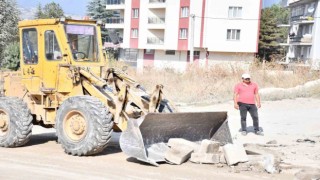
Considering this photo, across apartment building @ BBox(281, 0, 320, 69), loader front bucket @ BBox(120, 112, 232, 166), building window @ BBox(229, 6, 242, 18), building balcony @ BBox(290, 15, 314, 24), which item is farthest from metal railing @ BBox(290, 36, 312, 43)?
loader front bucket @ BBox(120, 112, 232, 166)

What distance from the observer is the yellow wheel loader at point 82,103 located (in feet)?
30.4

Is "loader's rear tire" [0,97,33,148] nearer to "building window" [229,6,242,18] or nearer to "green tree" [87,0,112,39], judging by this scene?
"building window" [229,6,242,18]

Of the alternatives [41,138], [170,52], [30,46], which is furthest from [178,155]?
[170,52]

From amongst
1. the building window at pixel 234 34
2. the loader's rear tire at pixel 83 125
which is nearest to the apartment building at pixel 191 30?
the building window at pixel 234 34

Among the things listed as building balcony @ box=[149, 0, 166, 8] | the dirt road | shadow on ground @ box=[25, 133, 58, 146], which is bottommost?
shadow on ground @ box=[25, 133, 58, 146]

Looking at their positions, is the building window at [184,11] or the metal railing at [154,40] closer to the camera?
the building window at [184,11]

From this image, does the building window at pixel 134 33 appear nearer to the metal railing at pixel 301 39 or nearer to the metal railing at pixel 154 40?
the metal railing at pixel 154 40

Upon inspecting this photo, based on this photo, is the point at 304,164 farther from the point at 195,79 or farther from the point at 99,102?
the point at 195,79

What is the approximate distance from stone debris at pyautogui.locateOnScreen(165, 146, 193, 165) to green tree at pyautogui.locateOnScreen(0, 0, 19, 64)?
2701 centimetres

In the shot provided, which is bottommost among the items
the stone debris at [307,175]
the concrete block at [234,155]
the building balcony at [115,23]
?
the stone debris at [307,175]

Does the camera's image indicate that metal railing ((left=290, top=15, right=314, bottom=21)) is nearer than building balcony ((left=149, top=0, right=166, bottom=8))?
Yes

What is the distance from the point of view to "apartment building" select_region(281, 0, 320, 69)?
5822 centimetres

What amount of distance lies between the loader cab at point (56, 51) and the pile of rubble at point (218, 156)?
2617 mm

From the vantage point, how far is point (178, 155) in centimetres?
905
